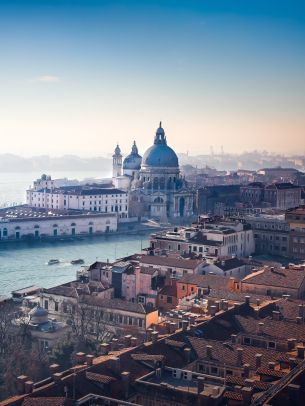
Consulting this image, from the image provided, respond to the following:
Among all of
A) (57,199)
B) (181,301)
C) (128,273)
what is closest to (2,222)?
(57,199)

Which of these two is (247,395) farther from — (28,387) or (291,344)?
(291,344)

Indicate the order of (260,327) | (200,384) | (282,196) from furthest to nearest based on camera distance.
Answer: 1. (282,196)
2. (260,327)
3. (200,384)

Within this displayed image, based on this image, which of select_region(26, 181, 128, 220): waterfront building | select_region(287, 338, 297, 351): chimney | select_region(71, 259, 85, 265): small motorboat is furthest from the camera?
select_region(26, 181, 128, 220): waterfront building

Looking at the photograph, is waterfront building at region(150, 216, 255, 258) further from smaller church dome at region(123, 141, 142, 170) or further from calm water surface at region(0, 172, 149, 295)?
smaller church dome at region(123, 141, 142, 170)

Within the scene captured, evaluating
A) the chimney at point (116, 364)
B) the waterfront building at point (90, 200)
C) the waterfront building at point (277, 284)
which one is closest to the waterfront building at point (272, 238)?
the waterfront building at point (277, 284)

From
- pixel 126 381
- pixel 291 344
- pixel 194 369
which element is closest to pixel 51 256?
pixel 291 344

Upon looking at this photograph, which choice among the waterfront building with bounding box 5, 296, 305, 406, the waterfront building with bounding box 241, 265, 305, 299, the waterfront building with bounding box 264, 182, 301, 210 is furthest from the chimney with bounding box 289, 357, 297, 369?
the waterfront building with bounding box 264, 182, 301, 210

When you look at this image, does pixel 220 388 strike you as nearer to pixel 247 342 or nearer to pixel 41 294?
pixel 247 342
